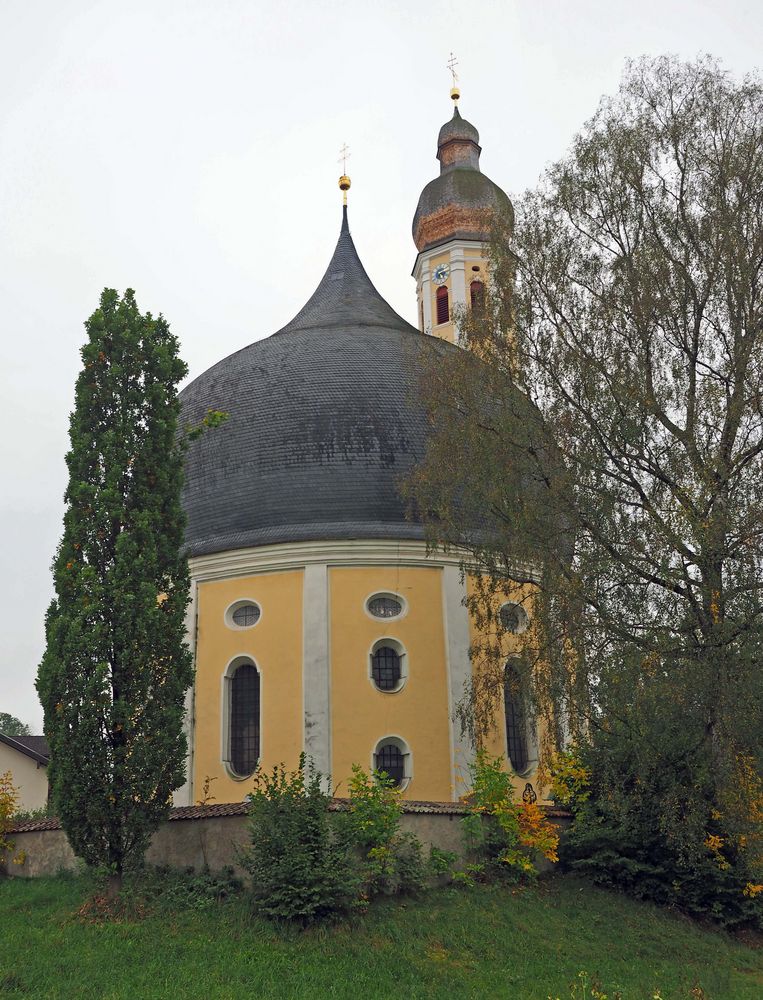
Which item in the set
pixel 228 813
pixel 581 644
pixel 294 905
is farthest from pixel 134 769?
pixel 581 644

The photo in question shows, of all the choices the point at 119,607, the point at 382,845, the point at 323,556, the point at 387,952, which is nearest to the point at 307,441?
the point at 323,556

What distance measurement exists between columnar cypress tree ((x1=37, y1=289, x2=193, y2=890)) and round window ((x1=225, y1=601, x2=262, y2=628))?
464 cm

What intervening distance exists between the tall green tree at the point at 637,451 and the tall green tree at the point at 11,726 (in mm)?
67957

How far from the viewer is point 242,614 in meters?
21.4

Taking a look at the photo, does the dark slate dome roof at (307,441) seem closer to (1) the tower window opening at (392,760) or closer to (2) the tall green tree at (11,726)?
(1) the tower window opening at (392,760)

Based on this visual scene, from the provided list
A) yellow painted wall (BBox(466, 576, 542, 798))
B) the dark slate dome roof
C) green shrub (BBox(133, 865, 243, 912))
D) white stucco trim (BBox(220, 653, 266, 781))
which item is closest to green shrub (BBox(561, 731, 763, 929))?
yellow painted wall (BBox(466, 576, 542, 798))

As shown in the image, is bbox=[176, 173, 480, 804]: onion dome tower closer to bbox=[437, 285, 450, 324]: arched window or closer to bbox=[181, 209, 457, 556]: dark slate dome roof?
bbox=[181, 209, 457, 556]: dark slate dome roof

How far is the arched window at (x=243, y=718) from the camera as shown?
20656mm

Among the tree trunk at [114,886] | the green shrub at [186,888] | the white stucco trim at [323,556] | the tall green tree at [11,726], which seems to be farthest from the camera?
the tall green tree at [11,726]

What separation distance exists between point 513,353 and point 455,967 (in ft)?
29.2

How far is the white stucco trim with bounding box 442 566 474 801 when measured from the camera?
20.0 metres

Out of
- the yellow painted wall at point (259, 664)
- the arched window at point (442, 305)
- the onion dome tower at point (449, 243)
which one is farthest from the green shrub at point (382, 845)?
the arched window at point (442, 305)

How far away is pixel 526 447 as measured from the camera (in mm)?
16391

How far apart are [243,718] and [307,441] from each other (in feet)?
18.1
